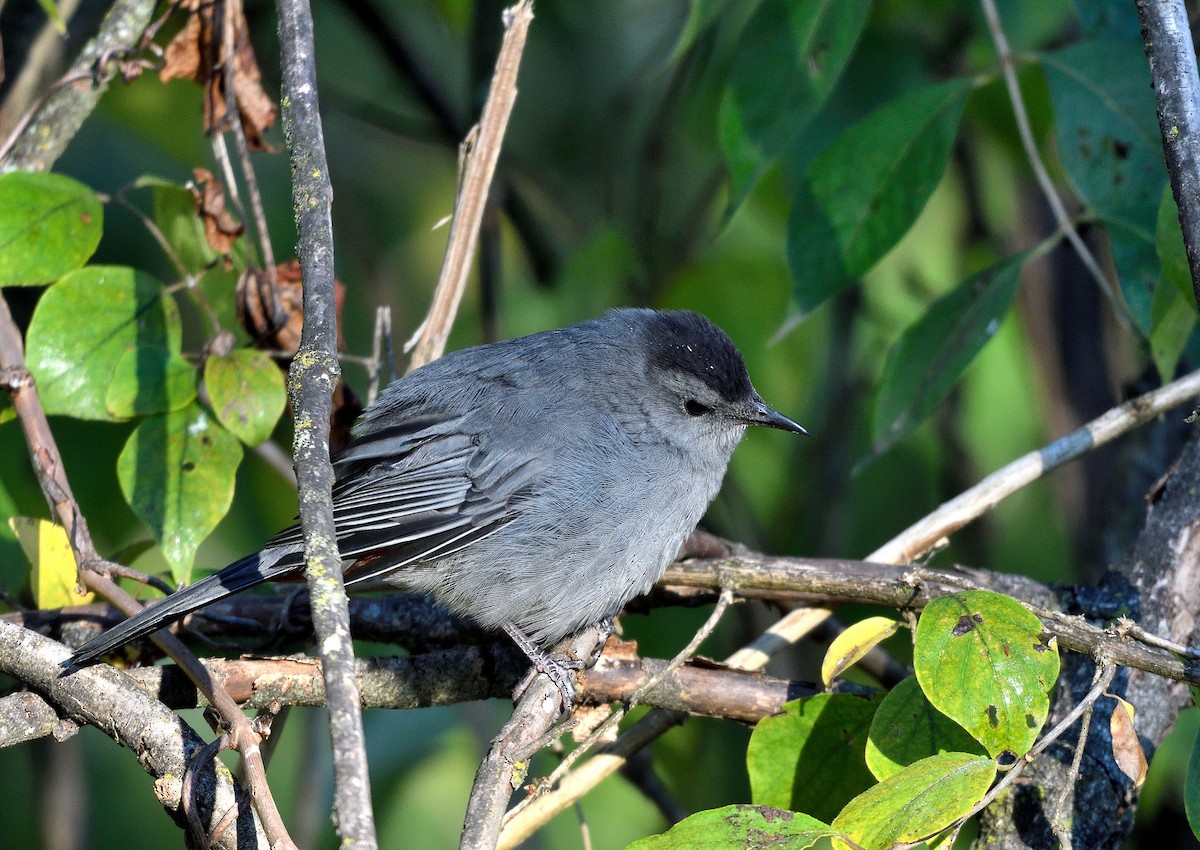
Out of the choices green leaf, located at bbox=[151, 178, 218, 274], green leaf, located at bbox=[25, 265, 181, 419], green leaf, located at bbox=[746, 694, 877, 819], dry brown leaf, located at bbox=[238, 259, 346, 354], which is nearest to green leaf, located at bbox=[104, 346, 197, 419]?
green leaf, located at bbox=[25, 265, 181, 419]

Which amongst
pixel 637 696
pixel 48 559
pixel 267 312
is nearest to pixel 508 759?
pixel 637 696

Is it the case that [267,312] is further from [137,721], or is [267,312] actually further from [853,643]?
[853,643]

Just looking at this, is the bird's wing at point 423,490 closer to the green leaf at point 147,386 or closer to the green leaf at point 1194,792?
the green leaf at point 147,386

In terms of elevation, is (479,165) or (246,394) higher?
(479,165)

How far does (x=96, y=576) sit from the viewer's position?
→ 8.87 ft

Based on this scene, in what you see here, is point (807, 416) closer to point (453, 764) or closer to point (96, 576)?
point (453, 764)

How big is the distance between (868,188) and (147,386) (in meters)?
2.13

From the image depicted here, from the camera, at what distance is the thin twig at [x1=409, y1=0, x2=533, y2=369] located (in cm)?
328

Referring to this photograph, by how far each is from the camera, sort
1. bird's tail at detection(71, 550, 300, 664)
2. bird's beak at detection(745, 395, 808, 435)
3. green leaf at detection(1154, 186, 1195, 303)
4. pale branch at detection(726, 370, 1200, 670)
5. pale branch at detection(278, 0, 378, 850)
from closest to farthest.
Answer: pale branch at detection(278, 0, 378, 850) < bird's tail at detection(71, 550, 300, 664) < green leaf at detection(1154, 186, 1195, 303) < pale branch at detection(726, 370, 1200, 670) < bird's beak at detection(745, 395, 808, 435)

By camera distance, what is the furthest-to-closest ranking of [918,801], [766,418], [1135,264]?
[766,418], [1135,264], [918,801]

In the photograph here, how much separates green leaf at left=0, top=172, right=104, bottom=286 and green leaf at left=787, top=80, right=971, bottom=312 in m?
1.99

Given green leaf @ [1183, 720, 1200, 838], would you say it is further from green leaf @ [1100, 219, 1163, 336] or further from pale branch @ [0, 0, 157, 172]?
pale branch @ [0, 0, 157, 172]

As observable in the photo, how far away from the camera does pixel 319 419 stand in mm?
2004

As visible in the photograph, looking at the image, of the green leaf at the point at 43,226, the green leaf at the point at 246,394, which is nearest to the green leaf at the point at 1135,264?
the green leaf at the point at 246,394
